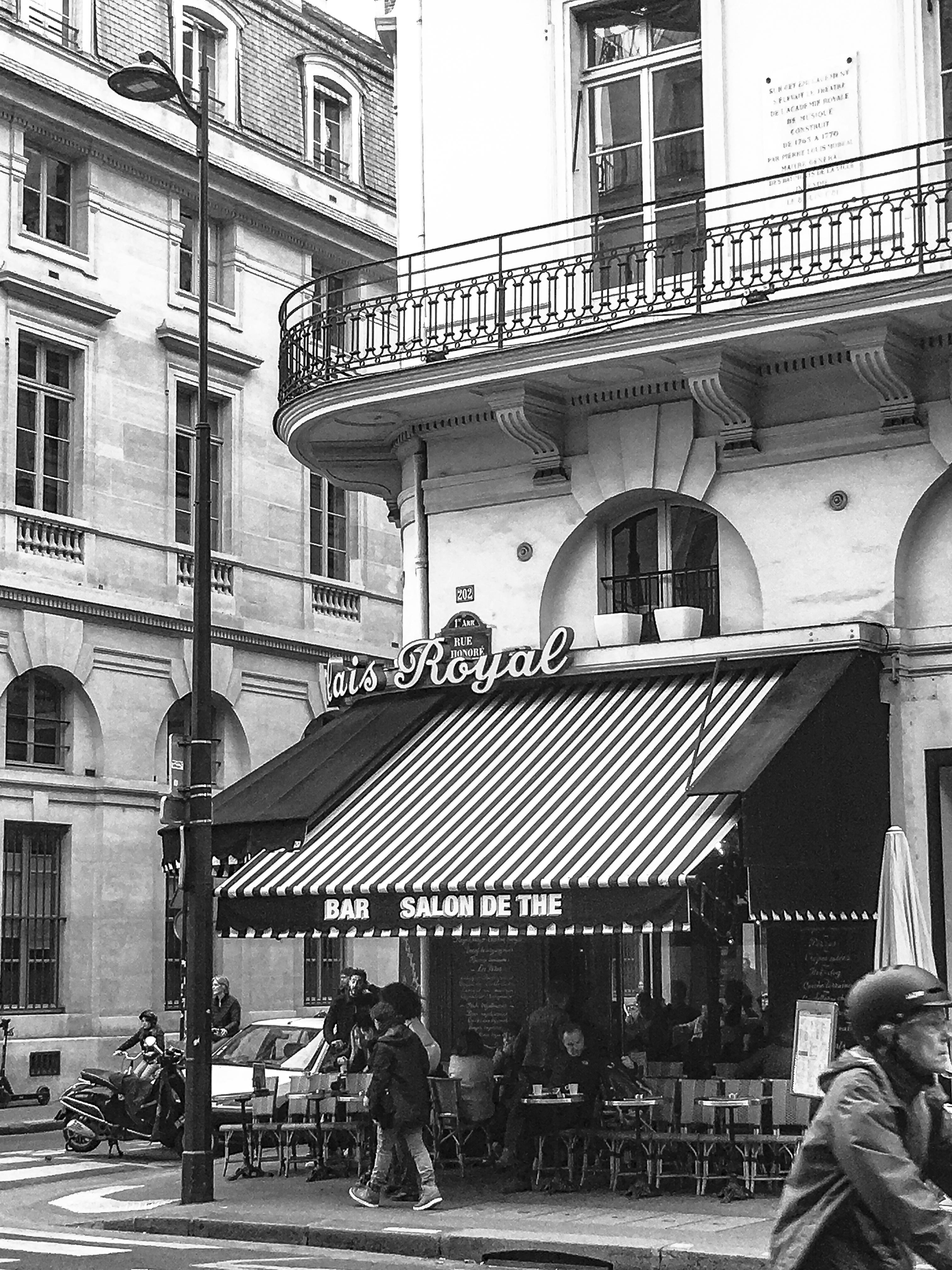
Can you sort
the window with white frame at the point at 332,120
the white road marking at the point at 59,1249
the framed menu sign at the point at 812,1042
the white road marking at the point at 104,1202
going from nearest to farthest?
the white road marking at the point at 59,1249 → the framed menu sign at the point at 812,1042 → the white road marking at the point at 104,1202 → the window with white frame at the point at 332,120

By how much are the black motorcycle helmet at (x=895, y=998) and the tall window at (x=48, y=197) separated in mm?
26724

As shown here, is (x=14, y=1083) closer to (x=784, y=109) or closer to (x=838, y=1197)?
(x=784, y=109)

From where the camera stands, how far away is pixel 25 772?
96.1ft

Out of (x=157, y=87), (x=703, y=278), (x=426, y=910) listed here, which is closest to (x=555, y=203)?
(x=703, y=278)

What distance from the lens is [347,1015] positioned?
19406 mm

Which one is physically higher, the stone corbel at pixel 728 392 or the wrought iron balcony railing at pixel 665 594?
the stone corbel at pixel 728 392

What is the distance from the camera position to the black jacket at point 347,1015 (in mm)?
19094

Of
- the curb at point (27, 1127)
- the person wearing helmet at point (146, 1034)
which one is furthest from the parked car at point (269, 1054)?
the curb at point (27, 1127)

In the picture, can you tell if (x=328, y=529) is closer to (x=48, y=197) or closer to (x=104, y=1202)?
(x=48, y=197)

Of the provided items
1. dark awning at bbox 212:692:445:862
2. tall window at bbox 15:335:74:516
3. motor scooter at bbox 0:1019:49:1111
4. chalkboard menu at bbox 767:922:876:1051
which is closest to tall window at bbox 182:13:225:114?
tall window at bbox 15:335:74:516

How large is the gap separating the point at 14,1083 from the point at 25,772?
172 inches

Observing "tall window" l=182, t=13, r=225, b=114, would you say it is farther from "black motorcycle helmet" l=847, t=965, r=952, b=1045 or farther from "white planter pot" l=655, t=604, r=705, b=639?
"black motorcycle helmet" l=847, t=965, r=952, b=1045

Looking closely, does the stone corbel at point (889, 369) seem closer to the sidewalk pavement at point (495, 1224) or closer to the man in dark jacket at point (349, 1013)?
the sidewalk pavement at point (495, 1224)

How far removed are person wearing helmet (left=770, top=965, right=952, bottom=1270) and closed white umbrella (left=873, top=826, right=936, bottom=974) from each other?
9.67 meters
